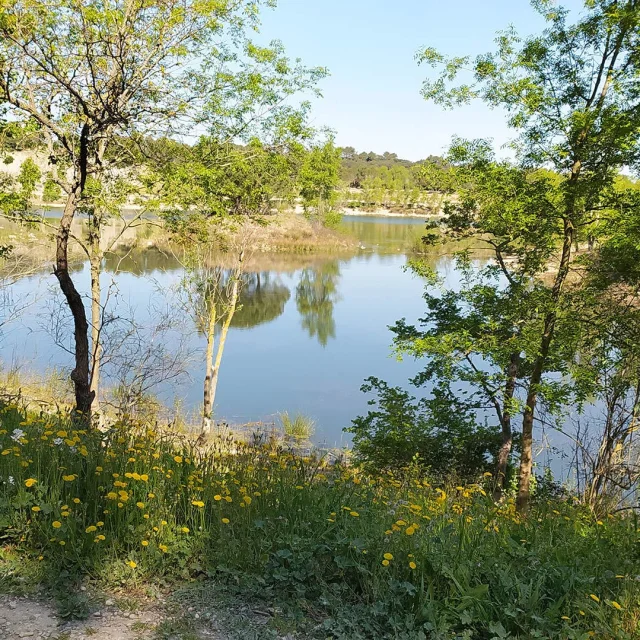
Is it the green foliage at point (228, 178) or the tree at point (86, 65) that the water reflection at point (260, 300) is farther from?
the tree at point (86, 65)

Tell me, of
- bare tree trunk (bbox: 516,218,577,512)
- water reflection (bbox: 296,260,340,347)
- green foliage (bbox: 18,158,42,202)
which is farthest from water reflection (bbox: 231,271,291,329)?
bare tree trunk (bbox: 516,218,577,512)

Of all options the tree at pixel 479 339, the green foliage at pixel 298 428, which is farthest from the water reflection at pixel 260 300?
the tree at pixel 479 339

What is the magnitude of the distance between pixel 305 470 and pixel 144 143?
678 centimetres

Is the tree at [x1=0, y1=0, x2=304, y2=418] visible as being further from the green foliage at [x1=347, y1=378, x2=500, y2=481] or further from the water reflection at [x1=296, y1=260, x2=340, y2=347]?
the water reflection at [x1=296, y1=260, x2=340, y2=347]

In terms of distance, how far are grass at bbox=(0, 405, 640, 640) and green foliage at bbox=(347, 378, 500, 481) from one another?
19.5 feet

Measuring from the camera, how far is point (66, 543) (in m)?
2.75

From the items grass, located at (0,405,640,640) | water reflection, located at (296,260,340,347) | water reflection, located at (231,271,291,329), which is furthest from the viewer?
water reflection, located at (231,271,291,329)

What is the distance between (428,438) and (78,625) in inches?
315

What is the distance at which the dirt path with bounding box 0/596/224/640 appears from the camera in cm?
232

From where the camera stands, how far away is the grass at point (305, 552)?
2.50 metres

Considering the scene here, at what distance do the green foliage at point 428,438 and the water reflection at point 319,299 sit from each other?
1159 centimetres

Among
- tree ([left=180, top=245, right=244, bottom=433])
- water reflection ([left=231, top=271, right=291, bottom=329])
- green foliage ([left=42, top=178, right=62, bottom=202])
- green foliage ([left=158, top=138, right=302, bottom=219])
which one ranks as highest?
green foliage ([left=158, top=138, right=302, bottom=219])

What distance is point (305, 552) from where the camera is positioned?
111 inches

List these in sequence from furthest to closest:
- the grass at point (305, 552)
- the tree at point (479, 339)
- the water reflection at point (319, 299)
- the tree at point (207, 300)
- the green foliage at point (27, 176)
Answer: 1. the water reflection at point (319, 299)
2. the tree at point (207, 300)
3. the green foliage at point (27, 176)
4. the tree at point (479, 339)
5. the grass at point (305, 552)
